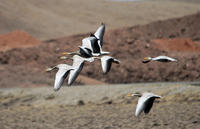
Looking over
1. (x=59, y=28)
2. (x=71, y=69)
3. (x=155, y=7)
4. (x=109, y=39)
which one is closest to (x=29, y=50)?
(x=109, y=39)

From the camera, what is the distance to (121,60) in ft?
71.2

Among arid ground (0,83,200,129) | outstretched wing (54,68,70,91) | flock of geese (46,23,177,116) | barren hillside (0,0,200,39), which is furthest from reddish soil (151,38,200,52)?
outstretched wing (54,68,70,91)

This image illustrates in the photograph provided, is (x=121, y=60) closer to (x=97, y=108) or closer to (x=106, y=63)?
(x=97, y=108)

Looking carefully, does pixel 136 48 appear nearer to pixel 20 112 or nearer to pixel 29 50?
pixel 29 50

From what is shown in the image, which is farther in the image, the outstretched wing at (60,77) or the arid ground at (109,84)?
the arid ground at (109,84)

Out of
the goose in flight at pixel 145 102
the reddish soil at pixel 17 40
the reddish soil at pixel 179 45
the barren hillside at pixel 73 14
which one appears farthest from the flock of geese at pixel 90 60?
the barren hillside at pixel 73 14

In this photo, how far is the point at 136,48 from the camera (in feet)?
77.3

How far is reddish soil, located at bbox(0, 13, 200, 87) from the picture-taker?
1852 cm

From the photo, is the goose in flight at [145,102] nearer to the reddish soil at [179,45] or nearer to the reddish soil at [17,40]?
the reddish soil at [179,45]

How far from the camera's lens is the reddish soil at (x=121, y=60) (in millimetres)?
18516

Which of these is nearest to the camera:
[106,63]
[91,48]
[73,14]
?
[106,63]

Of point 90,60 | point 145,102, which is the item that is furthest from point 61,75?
point 145,102

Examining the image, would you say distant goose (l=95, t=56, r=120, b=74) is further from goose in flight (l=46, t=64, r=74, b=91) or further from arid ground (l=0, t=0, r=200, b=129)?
arid ground (l=0, t=0, r=200, b=129)

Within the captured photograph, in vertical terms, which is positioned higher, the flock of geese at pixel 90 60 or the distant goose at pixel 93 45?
the distant goose at pixel 93 45
